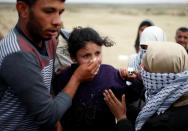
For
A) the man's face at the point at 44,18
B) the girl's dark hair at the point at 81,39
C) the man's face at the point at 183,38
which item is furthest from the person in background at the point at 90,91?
the man's face at the point at 183,38

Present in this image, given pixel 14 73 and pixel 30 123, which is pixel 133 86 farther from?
pixel 14 73

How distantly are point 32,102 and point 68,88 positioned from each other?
388 millimetres

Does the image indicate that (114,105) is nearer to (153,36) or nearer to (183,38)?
(153,36)

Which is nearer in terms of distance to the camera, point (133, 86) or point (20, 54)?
point (20, 54)

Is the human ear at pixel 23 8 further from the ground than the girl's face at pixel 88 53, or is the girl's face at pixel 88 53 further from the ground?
the human ear at pixel 23 8

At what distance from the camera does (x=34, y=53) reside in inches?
55.7

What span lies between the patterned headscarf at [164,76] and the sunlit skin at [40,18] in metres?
0.90

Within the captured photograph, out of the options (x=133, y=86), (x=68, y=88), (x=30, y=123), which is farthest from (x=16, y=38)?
(x=133, y=86)

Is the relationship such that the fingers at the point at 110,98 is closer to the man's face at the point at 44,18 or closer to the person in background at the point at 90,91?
the person in background at the point at 90,91

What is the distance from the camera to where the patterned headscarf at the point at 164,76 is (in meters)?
1.60

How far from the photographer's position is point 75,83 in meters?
1.68

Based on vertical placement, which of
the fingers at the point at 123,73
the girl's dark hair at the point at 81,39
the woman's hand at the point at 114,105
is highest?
the girl's dark hair at the point at 81,39

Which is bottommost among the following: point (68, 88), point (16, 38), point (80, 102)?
point (80, 102)

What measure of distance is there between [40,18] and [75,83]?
62 cm
